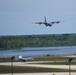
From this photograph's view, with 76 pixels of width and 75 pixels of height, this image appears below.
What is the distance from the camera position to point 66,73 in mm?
79062

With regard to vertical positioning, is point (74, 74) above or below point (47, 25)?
below

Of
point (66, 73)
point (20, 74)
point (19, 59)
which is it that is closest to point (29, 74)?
point (20, 74)

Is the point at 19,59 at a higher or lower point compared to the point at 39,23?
lower

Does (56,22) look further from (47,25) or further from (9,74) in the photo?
(9,74)

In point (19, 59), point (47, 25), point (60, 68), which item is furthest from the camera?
point (47, 25)

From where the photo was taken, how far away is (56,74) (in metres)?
76.4

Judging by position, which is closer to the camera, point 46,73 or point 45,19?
point 46,73

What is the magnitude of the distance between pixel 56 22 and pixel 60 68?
60685mm

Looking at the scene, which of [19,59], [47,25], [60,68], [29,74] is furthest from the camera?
[47,25]

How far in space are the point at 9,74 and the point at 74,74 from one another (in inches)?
411

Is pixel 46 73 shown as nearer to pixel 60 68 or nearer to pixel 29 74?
pixel 29 74

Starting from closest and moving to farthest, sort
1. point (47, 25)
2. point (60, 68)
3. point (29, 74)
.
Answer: point (29, 74), point (60, 68), point (47, 25)

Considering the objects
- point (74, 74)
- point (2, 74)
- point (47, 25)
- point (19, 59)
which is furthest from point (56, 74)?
point (47, 25)

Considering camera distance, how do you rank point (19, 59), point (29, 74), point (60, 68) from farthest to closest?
point (19, 59)
point (60, 68)
point (29, 74)
